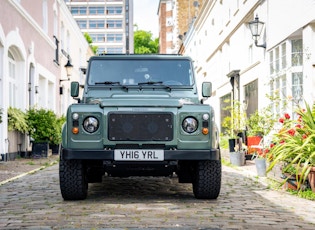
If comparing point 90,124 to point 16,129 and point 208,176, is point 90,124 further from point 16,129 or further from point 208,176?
point 16,129

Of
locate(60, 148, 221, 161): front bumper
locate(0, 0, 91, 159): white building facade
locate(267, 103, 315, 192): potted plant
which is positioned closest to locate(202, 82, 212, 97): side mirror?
locate(267, 103, 315, 192): potted plant

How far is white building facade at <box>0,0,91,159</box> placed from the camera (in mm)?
15189

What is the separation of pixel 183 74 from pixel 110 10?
94.8 meters

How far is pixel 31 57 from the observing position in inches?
744

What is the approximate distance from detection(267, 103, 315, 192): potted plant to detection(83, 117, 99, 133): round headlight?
8.95 feet

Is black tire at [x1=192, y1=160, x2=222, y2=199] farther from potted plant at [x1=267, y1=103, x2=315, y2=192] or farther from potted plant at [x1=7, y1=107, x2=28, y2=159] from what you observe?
potted plant at [x1=7, y1=107, x2=28, y2=159]

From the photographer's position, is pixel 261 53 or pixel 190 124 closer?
pixel 190 124

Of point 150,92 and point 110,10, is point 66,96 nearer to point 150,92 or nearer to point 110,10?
point 150,92

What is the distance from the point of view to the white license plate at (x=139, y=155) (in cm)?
681

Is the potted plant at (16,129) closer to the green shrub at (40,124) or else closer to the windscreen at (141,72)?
the green shrub at (40,124)

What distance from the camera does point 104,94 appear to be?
8.20 metres

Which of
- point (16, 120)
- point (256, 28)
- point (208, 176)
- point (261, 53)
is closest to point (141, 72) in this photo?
point (208, 176)

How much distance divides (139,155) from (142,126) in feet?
1.24

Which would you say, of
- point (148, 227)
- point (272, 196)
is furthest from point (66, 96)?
point (148, 227)
